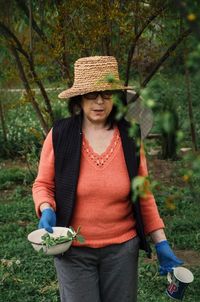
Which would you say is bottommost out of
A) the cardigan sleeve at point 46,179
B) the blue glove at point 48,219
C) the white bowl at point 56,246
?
the white bowl at point 56,246

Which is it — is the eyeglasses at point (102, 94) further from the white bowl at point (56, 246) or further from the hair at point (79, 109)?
the white bowl at point (56, 246)

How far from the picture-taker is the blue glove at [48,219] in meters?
2.97

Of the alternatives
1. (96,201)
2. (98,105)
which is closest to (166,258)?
(96,201)

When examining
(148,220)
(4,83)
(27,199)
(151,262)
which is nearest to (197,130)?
(4,83)

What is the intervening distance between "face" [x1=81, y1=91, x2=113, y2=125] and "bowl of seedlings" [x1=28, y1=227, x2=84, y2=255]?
1.62 ft

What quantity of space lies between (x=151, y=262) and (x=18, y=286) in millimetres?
1123

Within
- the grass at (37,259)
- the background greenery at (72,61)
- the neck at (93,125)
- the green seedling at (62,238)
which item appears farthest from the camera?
the background greenery at (72,61)

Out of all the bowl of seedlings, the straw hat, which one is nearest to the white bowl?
the bowl of seedlings

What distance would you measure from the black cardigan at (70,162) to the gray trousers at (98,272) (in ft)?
0.41

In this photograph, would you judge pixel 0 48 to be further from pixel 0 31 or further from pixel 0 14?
pixel 0 31

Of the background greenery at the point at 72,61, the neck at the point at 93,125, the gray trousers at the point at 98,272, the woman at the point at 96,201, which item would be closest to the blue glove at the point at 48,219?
the woman at the point at 96,201

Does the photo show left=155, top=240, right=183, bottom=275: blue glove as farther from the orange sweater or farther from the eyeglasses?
the eyeglasses

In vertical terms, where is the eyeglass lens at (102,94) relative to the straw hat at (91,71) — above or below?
below

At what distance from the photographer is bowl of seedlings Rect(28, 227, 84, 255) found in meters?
2.92
